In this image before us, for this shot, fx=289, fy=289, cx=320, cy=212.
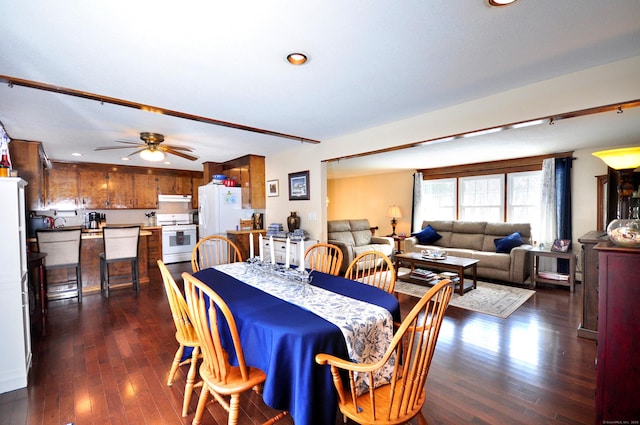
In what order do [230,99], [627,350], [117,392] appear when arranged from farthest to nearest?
[230,99] → [117,392] → [627,350]

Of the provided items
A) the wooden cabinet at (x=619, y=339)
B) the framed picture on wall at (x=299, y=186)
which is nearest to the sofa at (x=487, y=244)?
the framed picture on wall at (x=299, y=186)

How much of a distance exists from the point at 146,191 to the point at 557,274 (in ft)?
27.0

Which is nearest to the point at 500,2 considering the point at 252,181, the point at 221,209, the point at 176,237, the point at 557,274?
the point at 252,181

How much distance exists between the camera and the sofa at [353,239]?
550cm

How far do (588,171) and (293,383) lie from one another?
6028 mm

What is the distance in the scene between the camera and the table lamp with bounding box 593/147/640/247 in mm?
1672

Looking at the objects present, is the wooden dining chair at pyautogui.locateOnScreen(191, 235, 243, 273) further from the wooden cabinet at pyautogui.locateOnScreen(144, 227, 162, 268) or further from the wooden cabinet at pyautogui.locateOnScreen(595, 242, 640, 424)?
the wooden cabinet at pyautogui.locateOnScreen(595, 242, 640, 424)

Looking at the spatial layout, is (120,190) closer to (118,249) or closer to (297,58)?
(118,249)

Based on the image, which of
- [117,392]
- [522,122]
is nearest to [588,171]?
[522,122]

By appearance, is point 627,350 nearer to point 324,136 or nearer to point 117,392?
Answer: point 117,392

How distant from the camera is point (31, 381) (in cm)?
216

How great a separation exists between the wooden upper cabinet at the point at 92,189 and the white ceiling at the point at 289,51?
3148mm

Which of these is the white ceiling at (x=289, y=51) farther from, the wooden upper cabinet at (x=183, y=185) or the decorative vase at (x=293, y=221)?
→ the wooden upper cabinet at (x=183, y=185)

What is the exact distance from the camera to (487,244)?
5602 mm
